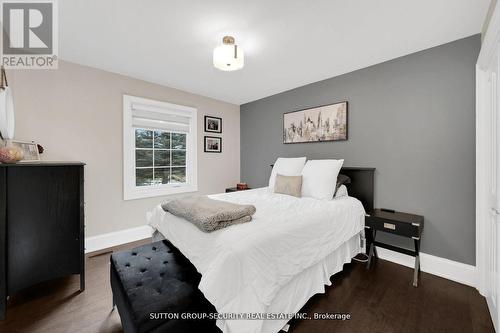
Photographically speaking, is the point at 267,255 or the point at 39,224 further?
the point at 39,224

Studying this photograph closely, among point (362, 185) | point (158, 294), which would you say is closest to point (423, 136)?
point (362, 185)

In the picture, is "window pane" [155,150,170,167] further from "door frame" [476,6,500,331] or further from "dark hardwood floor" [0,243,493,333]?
"door frame" [476,6,500,331]

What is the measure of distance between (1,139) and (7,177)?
0.51 metres

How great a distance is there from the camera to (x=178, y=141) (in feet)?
12.4

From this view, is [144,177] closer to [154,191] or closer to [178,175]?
[154,191]

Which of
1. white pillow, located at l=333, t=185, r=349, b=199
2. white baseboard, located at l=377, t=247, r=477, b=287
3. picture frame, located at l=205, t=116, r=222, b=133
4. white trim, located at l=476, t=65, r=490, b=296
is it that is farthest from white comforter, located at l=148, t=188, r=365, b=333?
picture frame, located at l=205, t=116, r=222, b=133

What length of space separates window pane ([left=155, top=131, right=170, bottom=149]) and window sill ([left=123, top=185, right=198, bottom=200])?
28.2 inches

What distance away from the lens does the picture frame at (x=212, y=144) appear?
4027 millimetres

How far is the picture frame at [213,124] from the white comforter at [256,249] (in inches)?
88.3

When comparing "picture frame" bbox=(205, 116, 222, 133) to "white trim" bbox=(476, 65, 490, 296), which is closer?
"white trim" bbox=(476, 65, 490, 296)

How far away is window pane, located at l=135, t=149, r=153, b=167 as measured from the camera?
10.8 feet

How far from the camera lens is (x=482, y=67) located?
1.88m

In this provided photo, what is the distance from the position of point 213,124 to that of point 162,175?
1354 mm

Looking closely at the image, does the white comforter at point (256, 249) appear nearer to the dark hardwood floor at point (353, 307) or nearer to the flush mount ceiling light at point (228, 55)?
the dark hardwood floor at point (353, 307)
